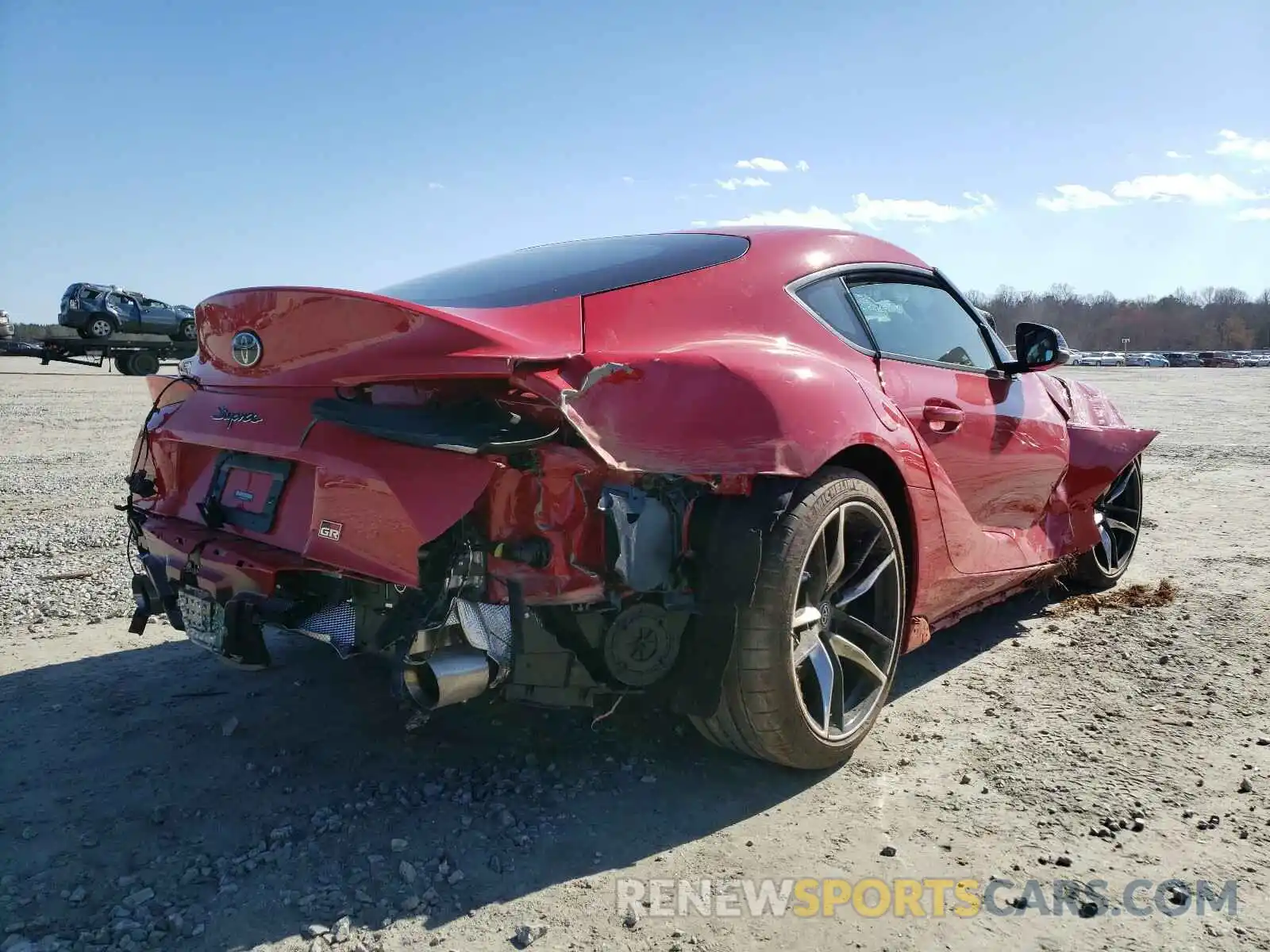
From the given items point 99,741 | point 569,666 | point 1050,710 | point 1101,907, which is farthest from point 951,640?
point 99,741

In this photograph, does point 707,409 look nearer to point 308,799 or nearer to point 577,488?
point 577,488

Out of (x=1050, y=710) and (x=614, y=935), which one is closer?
(x=614, y=935)

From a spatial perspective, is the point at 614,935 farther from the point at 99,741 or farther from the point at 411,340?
the point at 99,741

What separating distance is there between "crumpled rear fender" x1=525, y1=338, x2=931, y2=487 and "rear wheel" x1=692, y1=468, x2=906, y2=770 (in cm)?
20

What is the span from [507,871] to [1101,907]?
1405mm

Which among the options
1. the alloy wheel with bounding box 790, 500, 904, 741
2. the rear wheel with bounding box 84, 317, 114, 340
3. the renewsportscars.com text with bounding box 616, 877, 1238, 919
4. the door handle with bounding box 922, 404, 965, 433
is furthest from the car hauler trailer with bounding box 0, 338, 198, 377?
the renewsportscars.com text with bounding box 616, 877, 1238, 919

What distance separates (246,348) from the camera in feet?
8.87

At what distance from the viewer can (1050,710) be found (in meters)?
3.38

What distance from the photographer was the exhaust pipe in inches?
89.4

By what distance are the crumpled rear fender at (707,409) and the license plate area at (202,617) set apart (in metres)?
1.19

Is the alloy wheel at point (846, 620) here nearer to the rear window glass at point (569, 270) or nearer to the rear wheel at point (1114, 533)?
the rear window glass at point (569, 270)

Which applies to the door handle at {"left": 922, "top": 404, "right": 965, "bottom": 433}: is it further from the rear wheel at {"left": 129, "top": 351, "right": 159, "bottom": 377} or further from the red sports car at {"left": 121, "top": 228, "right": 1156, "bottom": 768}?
the rear wheel at {"left": 129, "top": 351, "right": 159, "bottom": 377}

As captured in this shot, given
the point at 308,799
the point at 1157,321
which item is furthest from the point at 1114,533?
the point at 1157,321

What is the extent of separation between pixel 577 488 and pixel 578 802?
95cm
